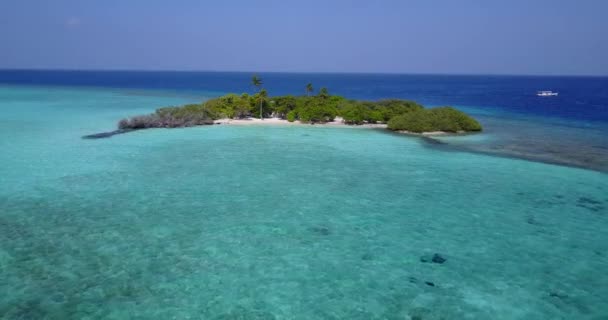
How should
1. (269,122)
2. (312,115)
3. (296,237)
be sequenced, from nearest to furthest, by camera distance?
1. (296,237)
2. (312,115)
3. (269,122)

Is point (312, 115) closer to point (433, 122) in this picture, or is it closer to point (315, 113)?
point (315, 113)

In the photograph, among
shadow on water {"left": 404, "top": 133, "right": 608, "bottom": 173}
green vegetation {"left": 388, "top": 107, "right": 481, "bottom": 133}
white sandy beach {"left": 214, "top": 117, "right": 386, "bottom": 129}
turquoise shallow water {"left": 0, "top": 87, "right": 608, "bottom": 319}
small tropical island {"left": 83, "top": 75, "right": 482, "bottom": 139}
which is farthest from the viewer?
white sandy beach {"left": 214, "top": 117, "right": 386, "bottom": 129}

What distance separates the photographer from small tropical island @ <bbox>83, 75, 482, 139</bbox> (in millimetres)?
37469

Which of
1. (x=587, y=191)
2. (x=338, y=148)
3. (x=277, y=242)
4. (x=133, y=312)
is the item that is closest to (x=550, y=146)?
(x=587, y=191)

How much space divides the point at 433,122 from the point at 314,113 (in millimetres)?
11093

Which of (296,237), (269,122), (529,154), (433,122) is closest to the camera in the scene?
(296,237)

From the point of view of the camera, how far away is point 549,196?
62.0 ft

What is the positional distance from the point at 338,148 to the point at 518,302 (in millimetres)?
19816

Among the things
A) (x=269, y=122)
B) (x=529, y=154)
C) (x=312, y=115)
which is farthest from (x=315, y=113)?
(x=529, y=154)

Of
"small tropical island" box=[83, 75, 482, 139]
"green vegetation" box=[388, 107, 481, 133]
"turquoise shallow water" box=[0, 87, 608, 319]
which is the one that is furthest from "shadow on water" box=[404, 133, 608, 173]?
"small tropical island" box=[83, 75, 482, 139]

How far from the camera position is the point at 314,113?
139 ft

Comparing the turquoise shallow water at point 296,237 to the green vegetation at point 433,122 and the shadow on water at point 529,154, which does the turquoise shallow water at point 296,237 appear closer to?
the shadow on water at point 529,154

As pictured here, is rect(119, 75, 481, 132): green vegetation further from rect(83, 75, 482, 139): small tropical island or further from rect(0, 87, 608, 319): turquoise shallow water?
rect(0, 87, 608, 319): turquoise shallow water

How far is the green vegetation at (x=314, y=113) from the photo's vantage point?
1478 inches
